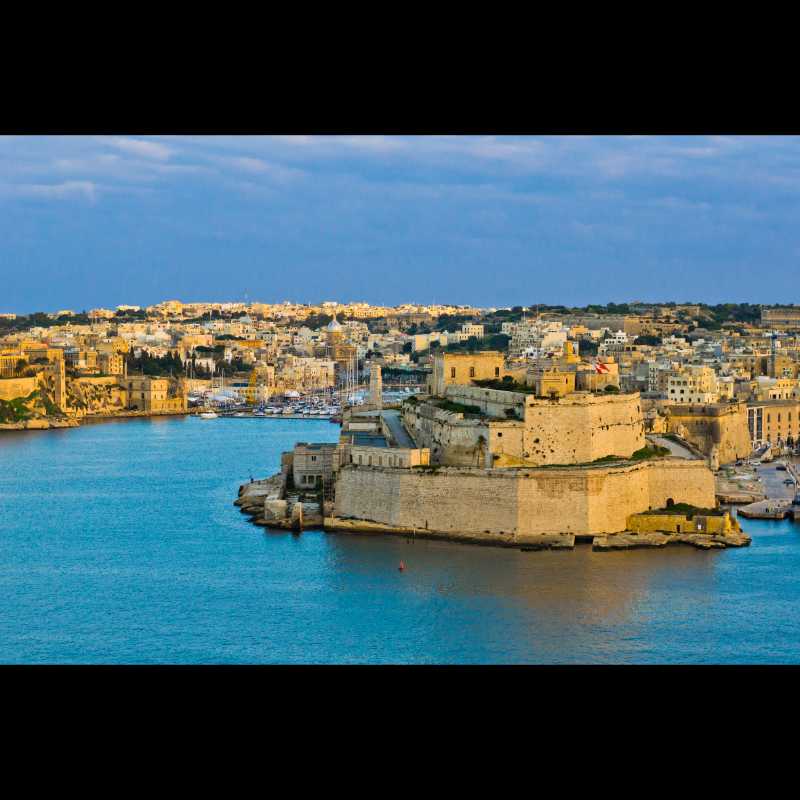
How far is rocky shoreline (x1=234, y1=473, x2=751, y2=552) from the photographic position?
7051mm

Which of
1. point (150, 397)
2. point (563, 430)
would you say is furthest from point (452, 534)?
point (150, 397)

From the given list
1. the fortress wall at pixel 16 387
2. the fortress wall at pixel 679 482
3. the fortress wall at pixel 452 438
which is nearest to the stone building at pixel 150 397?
the fortress wall at pixel 16 387

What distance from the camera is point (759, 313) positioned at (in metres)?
26.8

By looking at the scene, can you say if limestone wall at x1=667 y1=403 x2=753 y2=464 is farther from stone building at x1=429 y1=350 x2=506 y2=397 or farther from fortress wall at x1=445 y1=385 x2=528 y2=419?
fortress wall at x1=445 y1=385 x2=528 y2=419

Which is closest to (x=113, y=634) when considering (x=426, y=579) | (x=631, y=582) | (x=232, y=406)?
(x=426, y=579)

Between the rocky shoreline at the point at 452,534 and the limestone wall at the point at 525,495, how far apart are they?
0.05 m

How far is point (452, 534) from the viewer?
288 inches

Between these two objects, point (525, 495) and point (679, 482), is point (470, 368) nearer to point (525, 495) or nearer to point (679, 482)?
point (679, 482)

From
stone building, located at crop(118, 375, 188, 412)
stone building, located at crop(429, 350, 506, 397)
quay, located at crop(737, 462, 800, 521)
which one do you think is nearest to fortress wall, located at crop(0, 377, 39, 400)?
stone building, located at crop(118, 375, 188, 412)

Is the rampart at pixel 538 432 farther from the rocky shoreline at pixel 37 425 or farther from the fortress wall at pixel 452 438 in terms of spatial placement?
the rocky shoreline at pixel 37 425

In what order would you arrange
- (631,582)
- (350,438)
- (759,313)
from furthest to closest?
(759,313) < (350,438) < (631,582)

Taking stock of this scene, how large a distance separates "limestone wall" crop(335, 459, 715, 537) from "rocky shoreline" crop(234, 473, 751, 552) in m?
0.05
